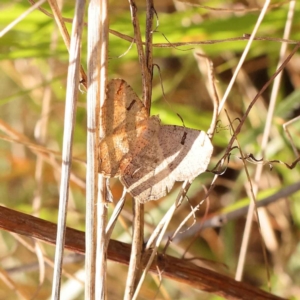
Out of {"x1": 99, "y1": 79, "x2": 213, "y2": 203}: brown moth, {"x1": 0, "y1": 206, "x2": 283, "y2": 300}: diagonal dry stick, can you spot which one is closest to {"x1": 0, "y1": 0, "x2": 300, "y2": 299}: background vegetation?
{"x1": 0, "y1": 206, "x2": 283, "y2": 300}: diagonal dry stick

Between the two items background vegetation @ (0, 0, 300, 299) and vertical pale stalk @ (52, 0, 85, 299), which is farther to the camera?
background vegetation @ (0, 0, 300, 299)

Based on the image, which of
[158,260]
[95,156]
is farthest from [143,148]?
[158,260]

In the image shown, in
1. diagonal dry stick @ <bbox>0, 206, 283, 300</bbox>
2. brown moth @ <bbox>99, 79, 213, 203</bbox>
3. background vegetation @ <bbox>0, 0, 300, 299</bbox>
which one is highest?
background vegetation @ <bbox>0, 0, 300, 299</bbox>

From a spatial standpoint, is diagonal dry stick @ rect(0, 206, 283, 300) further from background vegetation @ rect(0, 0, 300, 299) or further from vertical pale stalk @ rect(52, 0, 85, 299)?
background vegetation @ rect(0, 0, 300, 299)

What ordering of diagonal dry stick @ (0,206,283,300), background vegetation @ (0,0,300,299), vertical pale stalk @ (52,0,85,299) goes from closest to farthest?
vertical pale stalk @ (52,0,85,299) < diagonal dry stick @ (0,206,283,300) < background vegetation @ (0,0,300,299)

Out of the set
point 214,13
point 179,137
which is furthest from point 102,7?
point 214,13

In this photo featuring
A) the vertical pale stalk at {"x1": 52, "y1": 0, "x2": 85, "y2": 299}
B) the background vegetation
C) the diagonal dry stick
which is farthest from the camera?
the background vegetation

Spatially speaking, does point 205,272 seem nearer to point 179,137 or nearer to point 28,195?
point 179,137

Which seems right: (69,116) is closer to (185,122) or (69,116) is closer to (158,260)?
(158,260)
